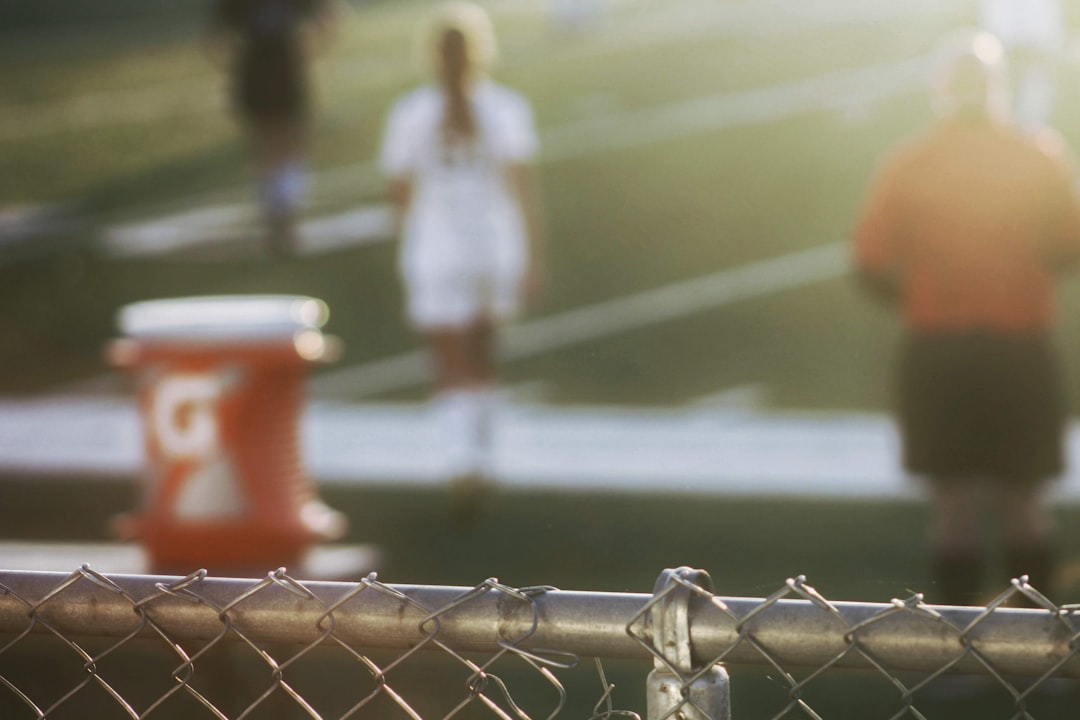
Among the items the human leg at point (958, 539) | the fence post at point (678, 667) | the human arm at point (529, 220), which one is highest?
the human arm at point (529, 220)

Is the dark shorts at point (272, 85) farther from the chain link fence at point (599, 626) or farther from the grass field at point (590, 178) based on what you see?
the chain link fence at point (599, 626)

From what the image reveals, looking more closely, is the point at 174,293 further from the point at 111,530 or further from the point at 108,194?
the point at 111,530

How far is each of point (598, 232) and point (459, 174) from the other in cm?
714

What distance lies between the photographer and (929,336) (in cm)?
561

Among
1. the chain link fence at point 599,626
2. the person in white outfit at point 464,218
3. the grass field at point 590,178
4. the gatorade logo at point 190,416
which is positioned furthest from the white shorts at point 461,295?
the chain link fence at point 599,626

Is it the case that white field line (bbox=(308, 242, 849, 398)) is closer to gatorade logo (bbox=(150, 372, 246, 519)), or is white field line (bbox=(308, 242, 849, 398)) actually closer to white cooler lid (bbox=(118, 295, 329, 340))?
white cooler lid (bbox=(118, 295, 329, 340))

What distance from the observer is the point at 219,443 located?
21.9 feet

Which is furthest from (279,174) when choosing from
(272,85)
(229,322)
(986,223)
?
(986,223)

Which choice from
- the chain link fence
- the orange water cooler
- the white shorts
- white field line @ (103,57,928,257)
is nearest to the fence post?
the chain link fence

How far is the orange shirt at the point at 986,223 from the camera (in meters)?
5.54

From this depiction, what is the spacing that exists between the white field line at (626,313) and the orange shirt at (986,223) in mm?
5454

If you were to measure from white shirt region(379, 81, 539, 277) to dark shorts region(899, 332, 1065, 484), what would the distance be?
264cm

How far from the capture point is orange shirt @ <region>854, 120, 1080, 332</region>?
218 inches

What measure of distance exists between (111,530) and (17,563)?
636 mm
